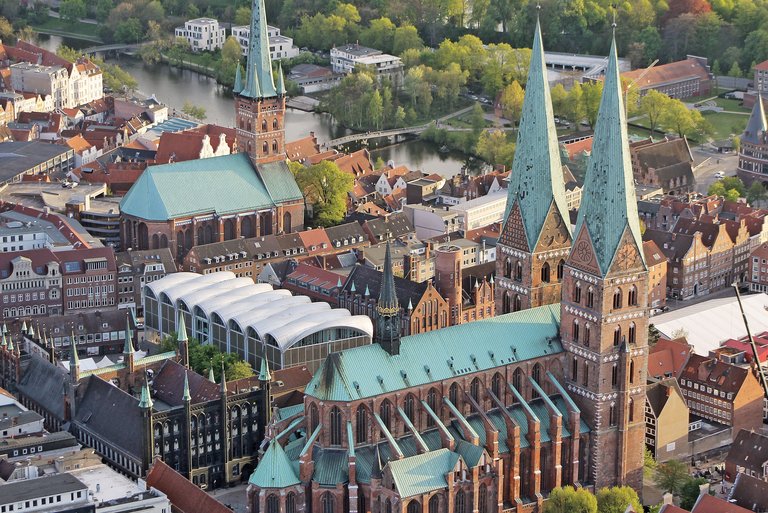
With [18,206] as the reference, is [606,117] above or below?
above

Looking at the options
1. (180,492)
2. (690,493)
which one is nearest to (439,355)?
(690,493)

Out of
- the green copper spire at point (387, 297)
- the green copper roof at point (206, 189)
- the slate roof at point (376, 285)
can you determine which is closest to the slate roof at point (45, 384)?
the green copper spire at point (387, 297)

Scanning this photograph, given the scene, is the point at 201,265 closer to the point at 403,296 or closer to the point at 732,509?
the point at 403,296

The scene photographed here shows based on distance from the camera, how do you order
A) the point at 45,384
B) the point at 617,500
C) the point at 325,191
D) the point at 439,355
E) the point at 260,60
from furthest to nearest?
the point at 325,191, the point at 260,60, the point at 45,384, the point at 439,355, the point at 617,500

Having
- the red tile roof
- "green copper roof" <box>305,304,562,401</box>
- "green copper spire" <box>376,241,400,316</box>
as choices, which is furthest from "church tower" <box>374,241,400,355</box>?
the red tile roof

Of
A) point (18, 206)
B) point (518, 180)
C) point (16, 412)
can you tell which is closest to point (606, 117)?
point (518, 180)

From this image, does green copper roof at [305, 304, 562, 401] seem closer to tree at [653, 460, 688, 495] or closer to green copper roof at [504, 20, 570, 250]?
green copper roof at [504, 20, 570, 250]

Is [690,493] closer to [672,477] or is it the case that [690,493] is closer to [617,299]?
[672,477]
